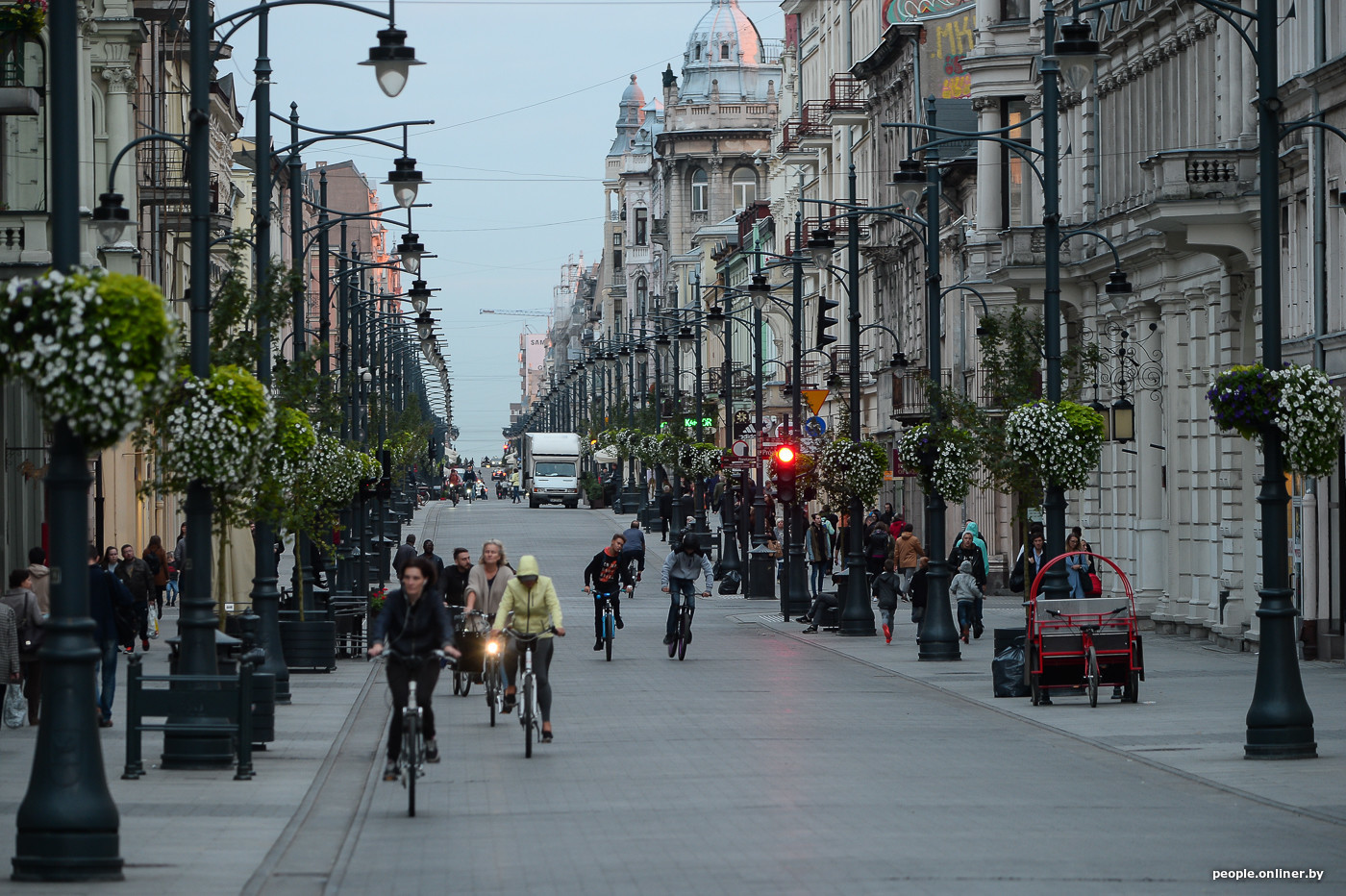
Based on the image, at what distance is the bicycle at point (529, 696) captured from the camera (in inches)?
739

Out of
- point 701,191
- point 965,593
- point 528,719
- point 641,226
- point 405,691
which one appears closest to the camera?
point 405,691

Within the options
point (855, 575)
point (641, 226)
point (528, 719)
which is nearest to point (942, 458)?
point (855, 575)

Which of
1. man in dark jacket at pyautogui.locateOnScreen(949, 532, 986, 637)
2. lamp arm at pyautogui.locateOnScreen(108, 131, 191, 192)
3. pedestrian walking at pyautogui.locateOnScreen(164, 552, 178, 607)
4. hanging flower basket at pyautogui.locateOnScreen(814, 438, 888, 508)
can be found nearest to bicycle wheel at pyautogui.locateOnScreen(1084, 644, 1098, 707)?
lamp arm at pyautogui.locateOnScreen(108, 131, 191, 192)

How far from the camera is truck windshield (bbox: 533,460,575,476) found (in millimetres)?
108500

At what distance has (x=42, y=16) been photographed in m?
29.5

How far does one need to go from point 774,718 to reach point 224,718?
6761 millimetres

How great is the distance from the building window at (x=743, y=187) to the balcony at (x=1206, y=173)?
111m

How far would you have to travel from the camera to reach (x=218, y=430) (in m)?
17.6

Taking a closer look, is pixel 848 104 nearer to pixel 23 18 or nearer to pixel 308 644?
pixel 23 18

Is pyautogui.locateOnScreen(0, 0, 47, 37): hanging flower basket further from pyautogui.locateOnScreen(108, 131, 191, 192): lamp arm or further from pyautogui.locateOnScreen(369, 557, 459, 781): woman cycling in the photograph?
pyautogui.locateOnScreen(369, 557, 459, 781): woman cycling

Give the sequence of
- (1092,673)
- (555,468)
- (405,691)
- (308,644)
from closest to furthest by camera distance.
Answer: (405,691), (1092,673), (308,644), (555,468)

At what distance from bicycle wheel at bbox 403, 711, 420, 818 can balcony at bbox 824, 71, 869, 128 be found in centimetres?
5630

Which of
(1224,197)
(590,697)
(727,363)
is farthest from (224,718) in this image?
(727,363)

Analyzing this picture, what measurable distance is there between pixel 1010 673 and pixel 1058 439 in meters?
2.68
